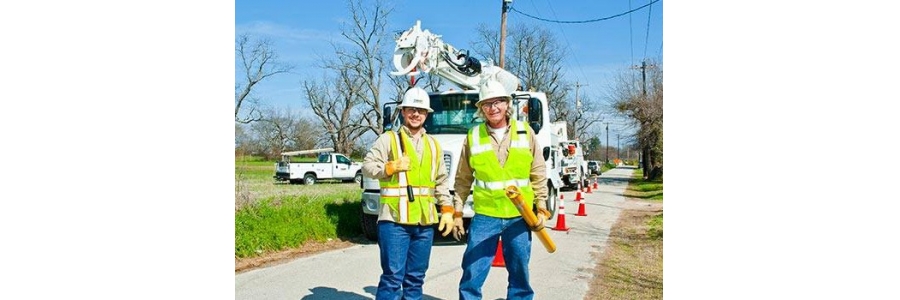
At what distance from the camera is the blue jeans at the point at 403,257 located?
10.9ft

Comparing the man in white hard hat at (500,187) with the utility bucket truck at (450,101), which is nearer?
the man in white hard hat at (500,187)

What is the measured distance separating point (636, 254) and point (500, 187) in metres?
2.93

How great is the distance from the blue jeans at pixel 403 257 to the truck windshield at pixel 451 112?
3.78 meters

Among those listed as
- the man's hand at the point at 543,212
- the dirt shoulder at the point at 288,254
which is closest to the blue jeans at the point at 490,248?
the man's hand at the point at 543,212

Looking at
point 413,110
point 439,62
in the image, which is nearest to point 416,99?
point 413,110

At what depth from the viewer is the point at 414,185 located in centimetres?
336

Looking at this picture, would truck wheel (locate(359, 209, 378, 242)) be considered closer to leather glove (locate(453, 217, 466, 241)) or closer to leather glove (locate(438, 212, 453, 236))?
leather glove (locate(453, 217, 466, 241))

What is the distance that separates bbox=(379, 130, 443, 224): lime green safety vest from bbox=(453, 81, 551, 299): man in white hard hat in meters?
0.25

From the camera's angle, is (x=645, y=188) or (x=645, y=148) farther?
(x=645, y=188)

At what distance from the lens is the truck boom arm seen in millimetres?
6613

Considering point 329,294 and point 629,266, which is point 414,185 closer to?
point 329,294

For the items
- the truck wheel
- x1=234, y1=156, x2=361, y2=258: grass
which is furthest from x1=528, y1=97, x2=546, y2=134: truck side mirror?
x1=234, y1=156, x2=361, y2=258: grass

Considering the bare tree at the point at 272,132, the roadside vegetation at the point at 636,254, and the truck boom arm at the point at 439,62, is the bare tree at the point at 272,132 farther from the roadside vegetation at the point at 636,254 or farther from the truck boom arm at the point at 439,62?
the roadside vegetation at the point at 636,254
